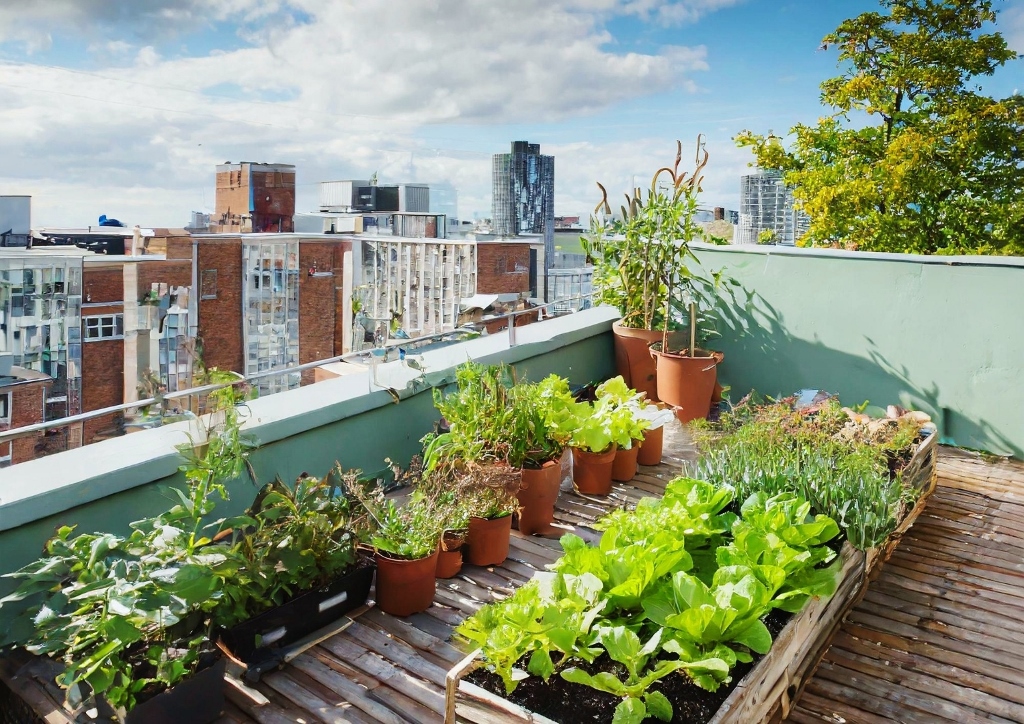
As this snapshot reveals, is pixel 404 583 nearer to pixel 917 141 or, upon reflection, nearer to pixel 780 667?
pixel 780 667

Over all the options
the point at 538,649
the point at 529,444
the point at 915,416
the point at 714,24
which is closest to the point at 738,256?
the point at 915,416

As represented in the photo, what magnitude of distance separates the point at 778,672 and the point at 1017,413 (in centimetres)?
311

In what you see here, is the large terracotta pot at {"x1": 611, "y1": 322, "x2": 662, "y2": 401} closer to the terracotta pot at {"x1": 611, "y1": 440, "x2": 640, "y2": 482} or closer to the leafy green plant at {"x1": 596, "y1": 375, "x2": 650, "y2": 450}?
the leafy green plant at {"x1": 596, "y1": 375, "x2": 650, "y2": 450}

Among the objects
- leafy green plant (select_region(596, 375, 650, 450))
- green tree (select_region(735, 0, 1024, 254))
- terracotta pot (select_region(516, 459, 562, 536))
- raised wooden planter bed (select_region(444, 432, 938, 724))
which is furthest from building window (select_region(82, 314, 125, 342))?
raised wooden planter bed (select_region(444, 432, 938, 724))

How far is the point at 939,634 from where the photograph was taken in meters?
2.60

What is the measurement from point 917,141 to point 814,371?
783cm

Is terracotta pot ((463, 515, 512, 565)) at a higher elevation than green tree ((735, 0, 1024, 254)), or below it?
below

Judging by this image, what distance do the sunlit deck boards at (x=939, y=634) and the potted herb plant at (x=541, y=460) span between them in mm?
1181

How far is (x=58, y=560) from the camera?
6.26 ft

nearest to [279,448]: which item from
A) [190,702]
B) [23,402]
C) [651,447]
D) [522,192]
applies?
[190,702]

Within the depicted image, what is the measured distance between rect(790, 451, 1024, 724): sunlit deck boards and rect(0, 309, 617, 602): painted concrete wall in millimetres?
1941

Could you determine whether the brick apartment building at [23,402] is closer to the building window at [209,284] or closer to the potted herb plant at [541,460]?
the building window at [209,284]

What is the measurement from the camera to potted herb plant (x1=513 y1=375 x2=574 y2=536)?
3145 mm

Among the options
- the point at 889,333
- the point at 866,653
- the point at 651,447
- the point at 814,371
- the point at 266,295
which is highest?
the point at 266,295
